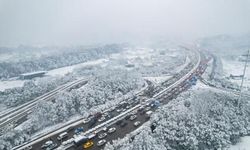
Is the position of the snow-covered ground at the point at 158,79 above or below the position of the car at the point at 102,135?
above

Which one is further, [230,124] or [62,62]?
[62,62]

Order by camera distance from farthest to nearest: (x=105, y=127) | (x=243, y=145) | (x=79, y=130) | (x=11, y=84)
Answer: (x=11, y=84) < (x=105, y=127) < (x=79, y=130) < (x=243, y=145)

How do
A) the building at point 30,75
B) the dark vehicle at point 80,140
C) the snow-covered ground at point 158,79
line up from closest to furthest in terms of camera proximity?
1. the dark vehicle at point 80,140
2. the snow-covered ground at point 158,79
3. the building at point 30,75

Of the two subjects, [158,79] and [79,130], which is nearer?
[79,130]

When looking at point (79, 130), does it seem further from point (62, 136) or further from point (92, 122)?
point (92, 122)

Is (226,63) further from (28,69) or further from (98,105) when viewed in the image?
(28,69)

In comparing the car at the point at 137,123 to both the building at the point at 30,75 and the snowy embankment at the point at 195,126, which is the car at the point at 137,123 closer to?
the snowy embankment at the point at 195,126

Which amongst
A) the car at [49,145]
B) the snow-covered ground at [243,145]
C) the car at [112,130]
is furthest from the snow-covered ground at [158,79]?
the car at [49,145]

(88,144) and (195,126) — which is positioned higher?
(195,126)

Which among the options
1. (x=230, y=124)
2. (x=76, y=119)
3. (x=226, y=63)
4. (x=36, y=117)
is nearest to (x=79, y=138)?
(x=76, y=119)

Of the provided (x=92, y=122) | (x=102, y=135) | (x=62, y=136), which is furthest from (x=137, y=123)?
(x=62, y=136)

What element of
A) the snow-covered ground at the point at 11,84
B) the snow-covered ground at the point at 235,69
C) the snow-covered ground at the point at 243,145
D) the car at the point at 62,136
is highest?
the snow-covered ground at the point at 11,84
